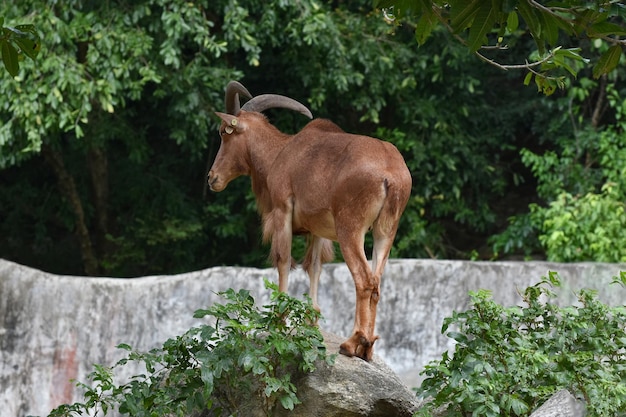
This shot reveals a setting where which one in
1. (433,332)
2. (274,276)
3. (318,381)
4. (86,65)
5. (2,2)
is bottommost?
(433,332)

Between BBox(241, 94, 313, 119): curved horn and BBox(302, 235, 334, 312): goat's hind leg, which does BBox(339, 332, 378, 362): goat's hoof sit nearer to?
BBox(302, 235, 334, 312): goat's hind leg

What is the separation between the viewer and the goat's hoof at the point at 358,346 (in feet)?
18.2

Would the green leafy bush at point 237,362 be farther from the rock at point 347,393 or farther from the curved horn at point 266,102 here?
the curved horn at point 266,102

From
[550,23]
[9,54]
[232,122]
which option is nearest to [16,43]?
[9,54]

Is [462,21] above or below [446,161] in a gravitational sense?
above

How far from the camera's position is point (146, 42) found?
30.9 feet

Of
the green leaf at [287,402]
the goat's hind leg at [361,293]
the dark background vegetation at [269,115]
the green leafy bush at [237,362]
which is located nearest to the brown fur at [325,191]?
the goat's hind leg at [361,293]

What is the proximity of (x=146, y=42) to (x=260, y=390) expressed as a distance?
482 cm

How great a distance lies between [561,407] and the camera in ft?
14.7

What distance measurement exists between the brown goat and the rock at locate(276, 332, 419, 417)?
118mm

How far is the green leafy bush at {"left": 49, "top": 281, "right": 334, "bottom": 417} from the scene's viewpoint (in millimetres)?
5172

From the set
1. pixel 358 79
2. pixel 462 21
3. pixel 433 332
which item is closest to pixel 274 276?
pixel 433 332

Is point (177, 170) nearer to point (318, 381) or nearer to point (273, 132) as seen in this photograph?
point (273, 132)

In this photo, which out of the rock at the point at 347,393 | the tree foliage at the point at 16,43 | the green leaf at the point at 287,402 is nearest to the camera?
the tree foliage at the point at 16,43
